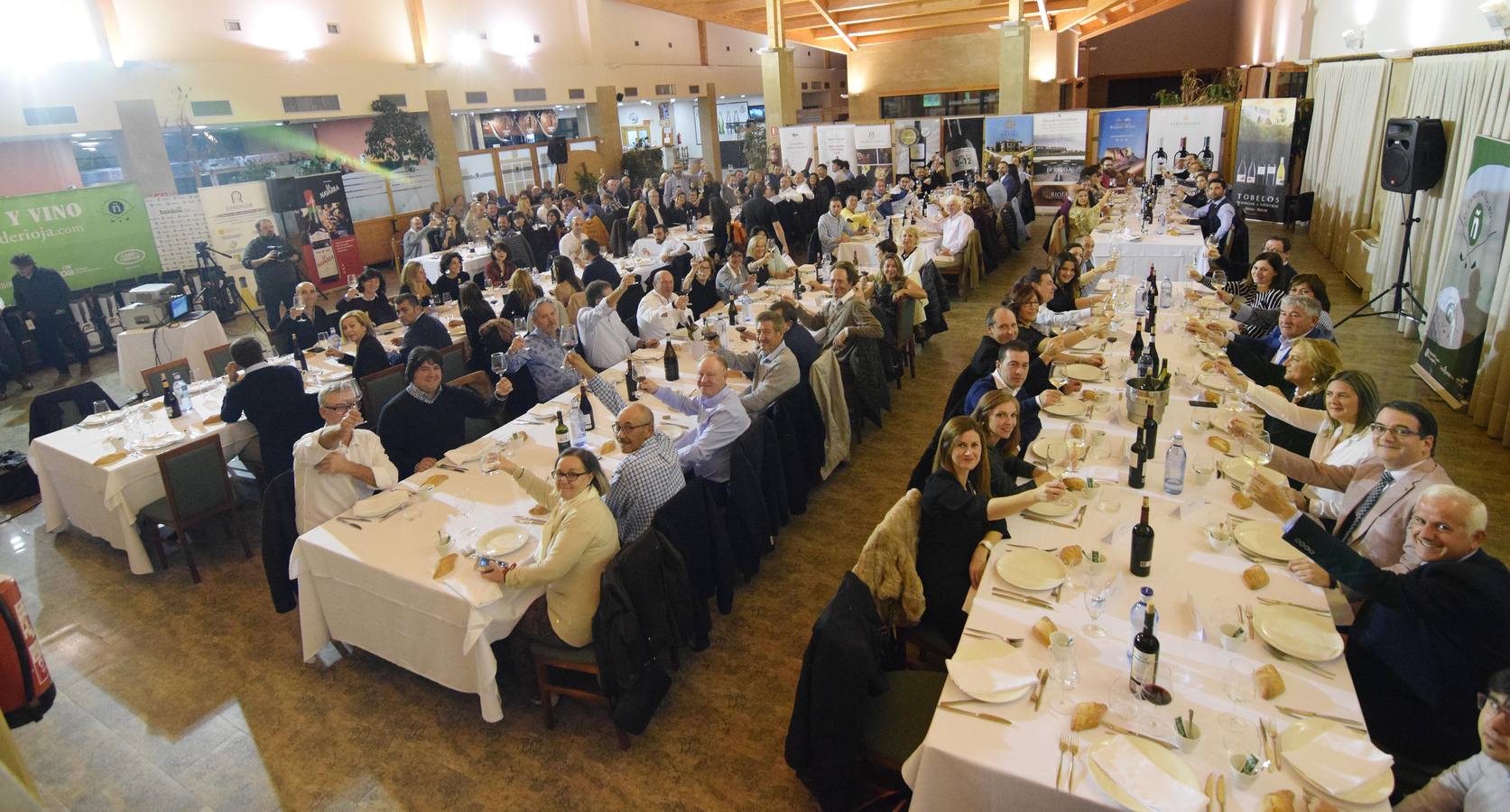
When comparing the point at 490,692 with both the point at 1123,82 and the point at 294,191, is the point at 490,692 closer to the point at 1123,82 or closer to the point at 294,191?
the point at 294,191

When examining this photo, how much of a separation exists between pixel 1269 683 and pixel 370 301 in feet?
23.5

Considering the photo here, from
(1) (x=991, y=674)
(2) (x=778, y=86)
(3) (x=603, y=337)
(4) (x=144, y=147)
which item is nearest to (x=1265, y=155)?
(2) (x=778, y=86)

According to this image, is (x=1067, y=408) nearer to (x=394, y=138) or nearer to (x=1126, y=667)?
(x=1126, y=667)

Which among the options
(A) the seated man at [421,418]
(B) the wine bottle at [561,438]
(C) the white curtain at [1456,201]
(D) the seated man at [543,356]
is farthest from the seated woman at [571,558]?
(C) the white curtain at [1456,201]

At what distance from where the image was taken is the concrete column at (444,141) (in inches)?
583

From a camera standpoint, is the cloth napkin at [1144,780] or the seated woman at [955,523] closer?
the cloth napkin at [1144,780]

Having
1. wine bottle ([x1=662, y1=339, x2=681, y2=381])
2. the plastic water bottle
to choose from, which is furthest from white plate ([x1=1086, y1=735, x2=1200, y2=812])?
wine bottle ([x1=662, y1=339, x2=681, y2=381])

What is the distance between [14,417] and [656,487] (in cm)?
783

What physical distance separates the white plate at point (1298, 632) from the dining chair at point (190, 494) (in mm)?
5113

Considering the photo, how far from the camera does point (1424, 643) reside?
2316 mm

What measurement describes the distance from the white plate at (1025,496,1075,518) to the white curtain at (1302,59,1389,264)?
27.8 ft

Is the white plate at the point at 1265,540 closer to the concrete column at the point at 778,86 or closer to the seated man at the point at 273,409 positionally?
the seated man at the point at 273,409

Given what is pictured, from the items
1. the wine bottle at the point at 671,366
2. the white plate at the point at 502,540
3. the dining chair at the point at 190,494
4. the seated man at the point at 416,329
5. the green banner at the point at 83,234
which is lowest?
the dining chair at the point at 190,494

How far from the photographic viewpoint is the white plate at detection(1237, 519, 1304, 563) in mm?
2816
